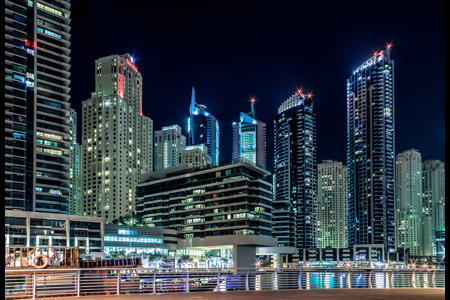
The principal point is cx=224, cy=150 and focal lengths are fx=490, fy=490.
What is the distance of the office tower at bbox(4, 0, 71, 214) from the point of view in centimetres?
12281

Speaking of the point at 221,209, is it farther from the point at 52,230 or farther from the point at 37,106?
the point at 37,106

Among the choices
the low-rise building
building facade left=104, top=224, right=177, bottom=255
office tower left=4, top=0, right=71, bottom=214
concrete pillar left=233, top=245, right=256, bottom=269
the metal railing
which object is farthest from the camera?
building facade left=104, top=224, right=177, bottom=255

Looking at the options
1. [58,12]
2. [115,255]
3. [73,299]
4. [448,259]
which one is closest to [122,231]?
[115,255]

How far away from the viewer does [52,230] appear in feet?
385

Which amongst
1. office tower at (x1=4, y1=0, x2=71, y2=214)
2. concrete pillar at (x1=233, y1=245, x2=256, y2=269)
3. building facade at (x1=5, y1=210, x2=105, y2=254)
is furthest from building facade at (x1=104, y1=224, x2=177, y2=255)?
concrete pillar at (x1=233, y1=245, x2=256, y2=269)

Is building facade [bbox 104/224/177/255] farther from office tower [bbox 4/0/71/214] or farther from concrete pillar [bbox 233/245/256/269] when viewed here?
concrete pillar [bbox 233/245/256/269]

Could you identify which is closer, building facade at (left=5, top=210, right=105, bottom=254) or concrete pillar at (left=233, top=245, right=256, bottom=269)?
building facade at (left=5, top=210, right=105, bottom=254)

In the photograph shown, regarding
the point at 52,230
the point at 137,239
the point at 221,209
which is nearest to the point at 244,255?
the point at 221,209

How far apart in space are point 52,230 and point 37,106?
114 ft

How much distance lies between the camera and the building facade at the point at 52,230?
110 m

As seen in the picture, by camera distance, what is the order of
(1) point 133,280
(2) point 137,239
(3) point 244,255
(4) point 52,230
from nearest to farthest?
1. (1) point 133,280
2. (4) point 52,230
3. (3) point 244,255
4. (2) point 137,239

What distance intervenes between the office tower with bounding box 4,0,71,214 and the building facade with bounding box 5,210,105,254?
8059mm

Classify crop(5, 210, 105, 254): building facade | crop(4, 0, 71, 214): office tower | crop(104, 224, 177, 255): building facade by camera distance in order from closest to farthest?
crop(5, 210, 105, 254): building facade, crop(4, 0, 71, 214): office tower, crop(104, 224, 177, 255): building facade

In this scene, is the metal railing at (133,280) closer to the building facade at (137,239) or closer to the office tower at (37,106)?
the office tower at (37,106)
